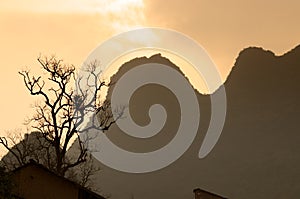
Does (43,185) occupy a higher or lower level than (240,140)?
lower

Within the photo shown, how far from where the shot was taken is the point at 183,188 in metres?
107

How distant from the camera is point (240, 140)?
124 m

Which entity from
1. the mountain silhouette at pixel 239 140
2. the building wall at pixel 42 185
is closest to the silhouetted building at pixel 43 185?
the building wall at pixel 42 185

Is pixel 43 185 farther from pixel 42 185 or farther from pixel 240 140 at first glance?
pixel 240 140

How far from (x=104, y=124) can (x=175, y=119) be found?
4050 inches

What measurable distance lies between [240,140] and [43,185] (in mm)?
99921

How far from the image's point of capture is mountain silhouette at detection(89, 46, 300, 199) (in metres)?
105

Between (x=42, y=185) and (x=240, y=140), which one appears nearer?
(x=42, y=185)

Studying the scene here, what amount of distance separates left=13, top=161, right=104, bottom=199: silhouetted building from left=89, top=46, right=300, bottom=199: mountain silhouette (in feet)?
184

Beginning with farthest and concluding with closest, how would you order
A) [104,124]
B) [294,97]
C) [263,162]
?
[294,97] → [263,162] → [104,124]

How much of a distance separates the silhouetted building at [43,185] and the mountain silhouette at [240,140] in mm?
56128

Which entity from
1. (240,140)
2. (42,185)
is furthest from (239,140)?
(42,185)

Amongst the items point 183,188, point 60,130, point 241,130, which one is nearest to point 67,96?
point 60,130

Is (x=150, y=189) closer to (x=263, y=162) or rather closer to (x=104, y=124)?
(x=263, y=162)
